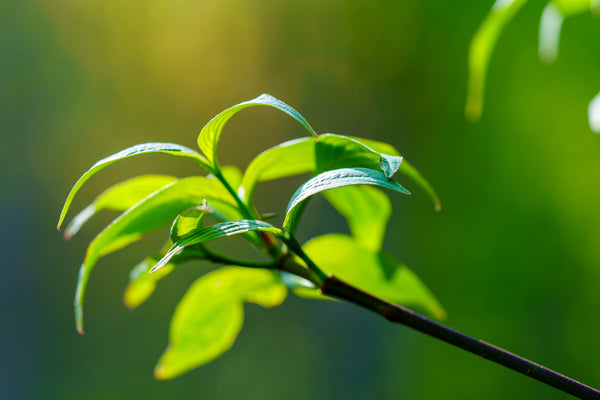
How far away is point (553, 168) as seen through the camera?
1.80 m

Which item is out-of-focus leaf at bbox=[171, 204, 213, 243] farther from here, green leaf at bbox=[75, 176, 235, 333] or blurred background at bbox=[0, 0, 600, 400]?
blurred background at bbox=[0, 0, 600, 400]

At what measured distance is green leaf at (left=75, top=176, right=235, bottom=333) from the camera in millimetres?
236

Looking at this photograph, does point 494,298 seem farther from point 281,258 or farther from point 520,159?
point 281,258

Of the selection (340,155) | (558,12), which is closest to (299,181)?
(558,12)

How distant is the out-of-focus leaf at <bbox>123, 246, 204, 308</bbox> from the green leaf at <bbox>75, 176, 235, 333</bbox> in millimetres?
18

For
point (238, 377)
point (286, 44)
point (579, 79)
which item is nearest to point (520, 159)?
point (579, 79)

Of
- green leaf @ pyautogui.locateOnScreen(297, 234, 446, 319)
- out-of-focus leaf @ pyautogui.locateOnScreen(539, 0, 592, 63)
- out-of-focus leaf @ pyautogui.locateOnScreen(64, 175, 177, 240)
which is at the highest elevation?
out-of-focus leaf @ pyautogui.locateOnScreen(539, 0, 592, 63)

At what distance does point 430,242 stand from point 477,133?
1.54ft

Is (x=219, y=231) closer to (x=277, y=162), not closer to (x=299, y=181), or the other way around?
(x=277, y=162)

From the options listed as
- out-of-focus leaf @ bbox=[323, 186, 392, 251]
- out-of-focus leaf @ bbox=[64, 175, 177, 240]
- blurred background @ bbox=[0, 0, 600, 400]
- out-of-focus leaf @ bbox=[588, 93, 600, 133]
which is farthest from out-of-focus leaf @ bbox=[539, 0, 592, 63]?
blurred background @ bbox=[0, 0, 600, 400]

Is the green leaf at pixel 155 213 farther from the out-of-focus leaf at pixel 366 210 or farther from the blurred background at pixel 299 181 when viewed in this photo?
the blurred background at pixel 299 181

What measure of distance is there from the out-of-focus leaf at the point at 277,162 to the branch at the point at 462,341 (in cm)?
7

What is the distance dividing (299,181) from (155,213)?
187 cm

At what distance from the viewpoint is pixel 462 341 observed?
7.7 inches
